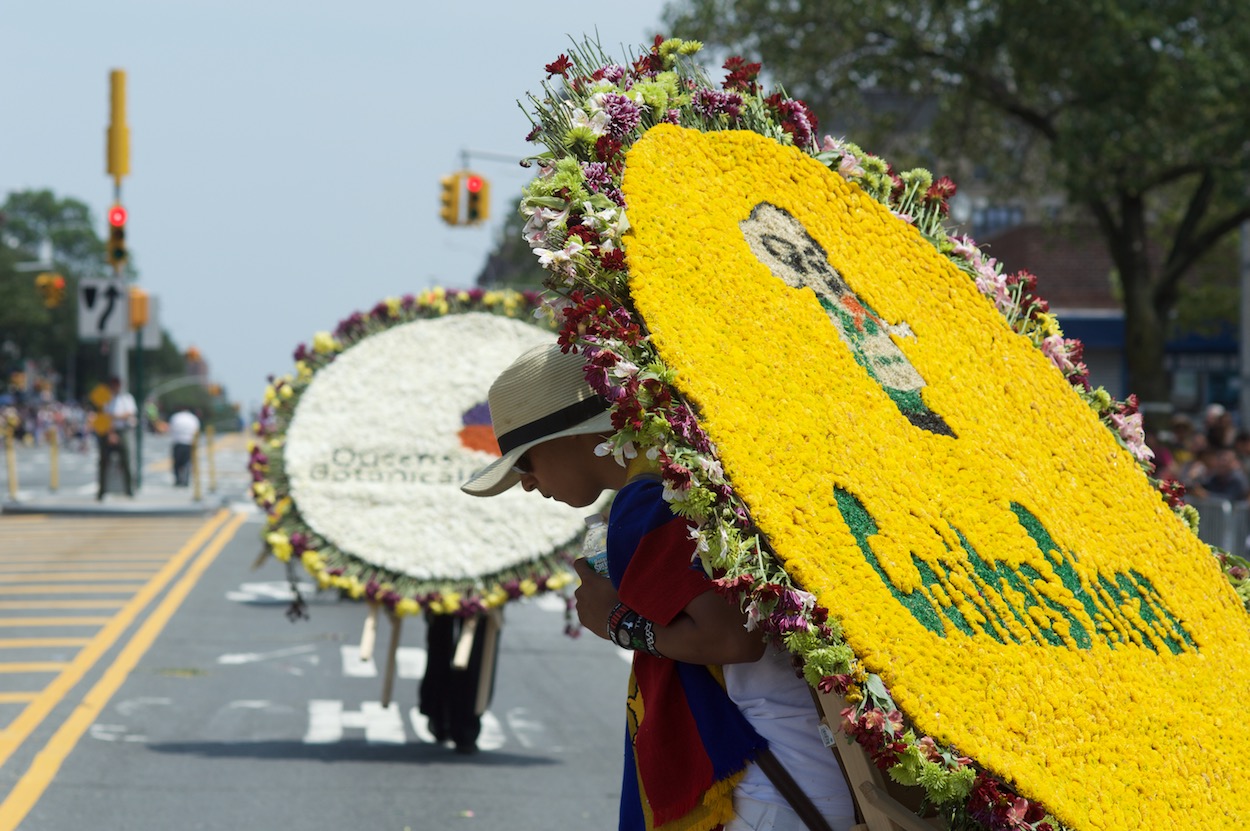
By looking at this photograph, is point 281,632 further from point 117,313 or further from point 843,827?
point 117,313

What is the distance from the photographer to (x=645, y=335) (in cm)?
269

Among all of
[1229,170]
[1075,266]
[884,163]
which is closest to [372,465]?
[884,163]

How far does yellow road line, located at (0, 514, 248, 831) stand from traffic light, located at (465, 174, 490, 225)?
12727 millimetres

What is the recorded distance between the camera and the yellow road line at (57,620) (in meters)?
12.5

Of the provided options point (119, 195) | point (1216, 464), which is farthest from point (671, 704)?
point (119, 195)

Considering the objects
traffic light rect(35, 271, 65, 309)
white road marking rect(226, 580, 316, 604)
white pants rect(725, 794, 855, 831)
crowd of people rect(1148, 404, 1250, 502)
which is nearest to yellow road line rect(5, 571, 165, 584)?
white road marking rect(226, 580, 316, 604)

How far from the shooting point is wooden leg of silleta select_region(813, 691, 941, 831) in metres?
2.55

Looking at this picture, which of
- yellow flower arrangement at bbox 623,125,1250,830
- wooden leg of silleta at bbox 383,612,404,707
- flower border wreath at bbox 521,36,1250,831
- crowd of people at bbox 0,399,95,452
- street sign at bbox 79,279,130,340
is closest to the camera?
flower border wreath at bbox 521,36,1250,831

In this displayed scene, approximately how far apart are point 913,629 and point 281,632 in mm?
10421

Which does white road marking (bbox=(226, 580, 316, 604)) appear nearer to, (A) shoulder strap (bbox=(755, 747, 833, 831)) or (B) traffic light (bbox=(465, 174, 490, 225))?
(A) shoulder strap (bbox=(755, 747, 833, 831))

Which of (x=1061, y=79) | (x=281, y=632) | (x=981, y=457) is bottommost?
(x=281, y=632)

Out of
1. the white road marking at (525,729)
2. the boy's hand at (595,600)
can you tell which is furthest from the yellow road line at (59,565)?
the boy's hand at (595,600)

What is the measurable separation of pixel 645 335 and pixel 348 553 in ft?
16.4

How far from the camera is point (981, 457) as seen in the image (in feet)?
9.78
